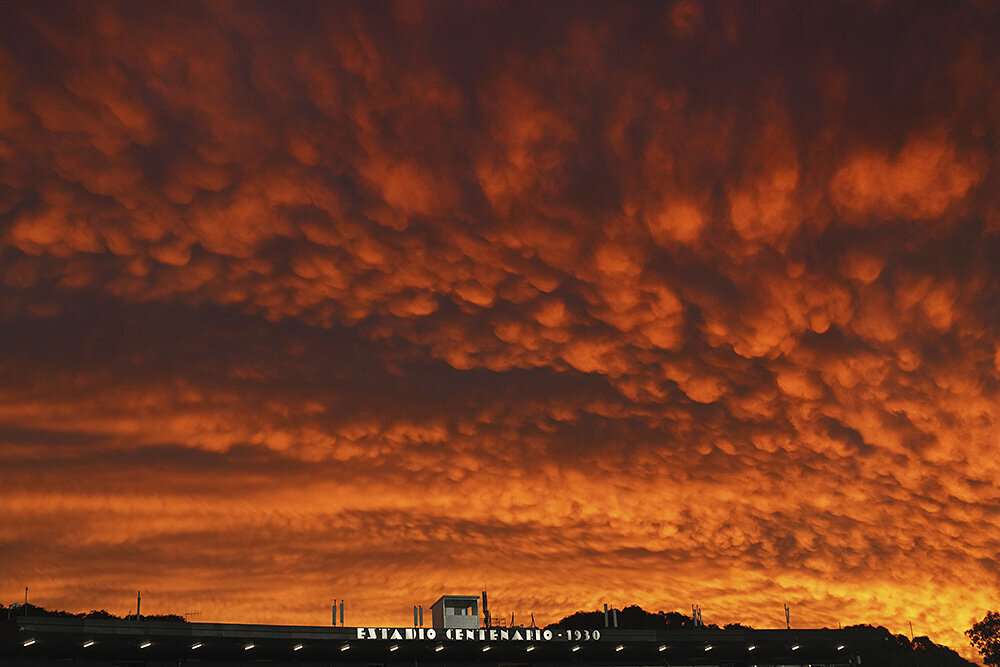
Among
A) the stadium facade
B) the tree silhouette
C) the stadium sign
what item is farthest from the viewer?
the tree silhouette

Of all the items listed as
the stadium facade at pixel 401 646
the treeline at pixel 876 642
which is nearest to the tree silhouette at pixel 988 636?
the treeline at pixel 876 642

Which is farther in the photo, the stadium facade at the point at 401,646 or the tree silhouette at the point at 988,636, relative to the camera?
the tree silhouette at the point at 988,636

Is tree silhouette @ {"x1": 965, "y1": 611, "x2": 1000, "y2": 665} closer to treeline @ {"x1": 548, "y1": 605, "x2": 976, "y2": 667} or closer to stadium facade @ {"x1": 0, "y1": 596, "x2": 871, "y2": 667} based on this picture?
treeline @ {"x1": 548, "y1": 605, "x2": 976, "y2": 667}

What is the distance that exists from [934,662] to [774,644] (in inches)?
2271

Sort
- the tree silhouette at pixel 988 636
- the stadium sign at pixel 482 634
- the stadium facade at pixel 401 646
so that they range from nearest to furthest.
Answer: the stadium facade at pixel 401 646 → the stadium sign at pixel 482 634 → the tree silhouette at pixel 988 636

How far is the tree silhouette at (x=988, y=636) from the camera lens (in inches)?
5433

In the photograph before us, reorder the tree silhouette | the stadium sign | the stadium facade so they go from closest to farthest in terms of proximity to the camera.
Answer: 1. the stadium facade
2. the stadium sign
3. the tree silhouette

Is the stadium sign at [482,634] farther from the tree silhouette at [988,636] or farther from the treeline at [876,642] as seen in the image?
the tree silhouette at [988,636]

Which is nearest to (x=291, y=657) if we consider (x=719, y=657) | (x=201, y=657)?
(x=201, y=657)

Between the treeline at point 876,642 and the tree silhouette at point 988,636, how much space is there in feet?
13.2

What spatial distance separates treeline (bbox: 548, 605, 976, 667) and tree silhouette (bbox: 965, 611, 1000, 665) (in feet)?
13.2

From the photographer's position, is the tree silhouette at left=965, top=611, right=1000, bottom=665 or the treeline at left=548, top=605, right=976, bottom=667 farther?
the tree silhouette at left=965, top=611, right=1000, bottom=665

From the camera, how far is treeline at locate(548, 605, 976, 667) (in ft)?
231

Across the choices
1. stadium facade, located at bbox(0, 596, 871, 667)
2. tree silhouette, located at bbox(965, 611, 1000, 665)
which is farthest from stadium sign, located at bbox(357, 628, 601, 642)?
tree silhouette, located at bbox(965, 611, 1000, 665)
